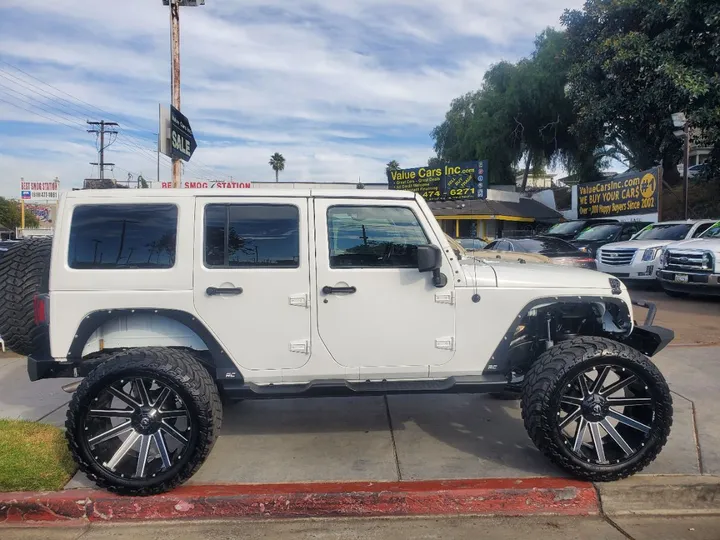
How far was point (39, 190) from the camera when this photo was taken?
180 feet

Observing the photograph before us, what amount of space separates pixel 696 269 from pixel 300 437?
9.36m

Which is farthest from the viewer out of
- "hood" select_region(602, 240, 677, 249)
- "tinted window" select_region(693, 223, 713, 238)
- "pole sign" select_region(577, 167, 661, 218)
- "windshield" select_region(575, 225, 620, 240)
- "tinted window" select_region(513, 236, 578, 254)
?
"pole sign" select_region(577, 167, 661, 218)

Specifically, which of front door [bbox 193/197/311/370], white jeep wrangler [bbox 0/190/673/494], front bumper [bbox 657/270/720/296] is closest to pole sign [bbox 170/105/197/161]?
white jeep wrangler [bbox 0/190/673/494]

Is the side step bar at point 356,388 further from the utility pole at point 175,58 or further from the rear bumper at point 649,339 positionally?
the utility pole at point 175,58

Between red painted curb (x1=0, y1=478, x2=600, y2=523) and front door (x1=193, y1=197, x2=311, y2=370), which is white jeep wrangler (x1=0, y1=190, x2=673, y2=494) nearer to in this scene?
front door (x1=193, y1=197, x2=311, y2=370)

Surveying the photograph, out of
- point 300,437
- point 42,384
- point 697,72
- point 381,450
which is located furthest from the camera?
point 697,72

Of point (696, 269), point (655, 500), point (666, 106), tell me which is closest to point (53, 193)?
point (666, 106)

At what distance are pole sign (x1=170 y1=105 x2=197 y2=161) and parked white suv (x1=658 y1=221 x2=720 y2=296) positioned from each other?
30.9 feet

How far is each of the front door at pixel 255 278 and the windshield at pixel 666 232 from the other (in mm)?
12902

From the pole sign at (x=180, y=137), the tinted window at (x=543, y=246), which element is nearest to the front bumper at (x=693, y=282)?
the tinted window at (x=543, y=246)

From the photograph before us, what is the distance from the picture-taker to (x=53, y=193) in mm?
54062

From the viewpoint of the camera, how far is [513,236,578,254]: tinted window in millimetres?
13516

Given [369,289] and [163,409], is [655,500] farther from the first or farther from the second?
[163,409]

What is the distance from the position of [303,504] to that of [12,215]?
86.5 meters
